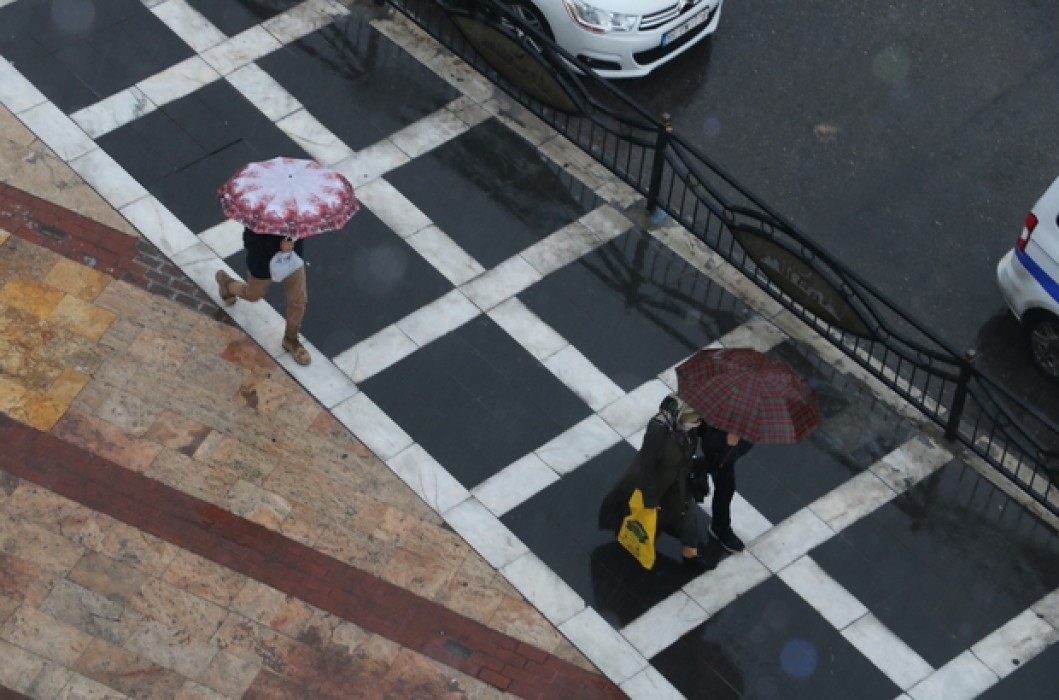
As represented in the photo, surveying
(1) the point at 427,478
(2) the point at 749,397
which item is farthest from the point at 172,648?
(2) the point at 749,397

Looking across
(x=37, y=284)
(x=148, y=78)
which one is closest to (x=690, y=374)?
(x=37, y=284)

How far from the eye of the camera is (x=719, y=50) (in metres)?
17.8

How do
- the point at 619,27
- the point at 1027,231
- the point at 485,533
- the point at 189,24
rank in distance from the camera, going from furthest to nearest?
the point at 189,24 < the point at 619,27 < the point at 1027,231 < the point at 485,533

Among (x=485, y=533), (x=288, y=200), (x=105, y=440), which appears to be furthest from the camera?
(x=105, y=440)

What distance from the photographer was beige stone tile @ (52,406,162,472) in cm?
1388

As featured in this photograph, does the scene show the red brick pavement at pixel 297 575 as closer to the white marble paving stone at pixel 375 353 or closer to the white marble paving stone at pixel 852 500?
the white marble paving stone at pixel 375 353

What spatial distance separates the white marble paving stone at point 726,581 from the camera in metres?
13.5

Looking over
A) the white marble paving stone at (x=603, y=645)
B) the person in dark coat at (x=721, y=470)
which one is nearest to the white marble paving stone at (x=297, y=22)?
the person in dark coat at (x=721, y=470)

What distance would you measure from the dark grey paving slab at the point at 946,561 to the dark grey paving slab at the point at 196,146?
6066 mm

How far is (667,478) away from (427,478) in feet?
7.21

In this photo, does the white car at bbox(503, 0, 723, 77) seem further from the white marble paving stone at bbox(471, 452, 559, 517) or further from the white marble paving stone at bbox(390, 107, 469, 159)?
the white marble paving stone at bbox(471, 452, 559, 517)

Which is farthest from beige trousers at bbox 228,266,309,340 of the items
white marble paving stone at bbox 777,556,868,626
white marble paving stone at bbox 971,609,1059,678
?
white marble paving stone at bbox 971,609,1059,678

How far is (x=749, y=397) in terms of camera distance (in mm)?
12133

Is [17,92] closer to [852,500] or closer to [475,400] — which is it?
[475,400]
